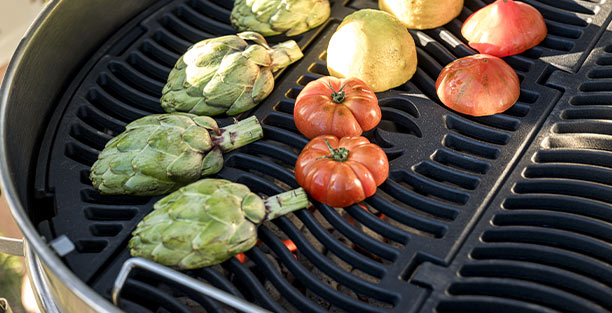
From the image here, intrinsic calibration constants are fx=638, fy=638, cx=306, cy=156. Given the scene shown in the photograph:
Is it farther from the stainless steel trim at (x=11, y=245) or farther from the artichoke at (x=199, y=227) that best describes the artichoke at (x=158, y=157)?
the stainless steel trim at (x=11, y=245)

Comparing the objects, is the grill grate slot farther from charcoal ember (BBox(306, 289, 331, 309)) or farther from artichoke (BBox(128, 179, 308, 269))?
artichoke (BBox(128, 179, 308, 269))

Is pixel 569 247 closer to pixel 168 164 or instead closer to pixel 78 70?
pixel 168 164

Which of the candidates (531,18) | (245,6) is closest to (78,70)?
(245,6)

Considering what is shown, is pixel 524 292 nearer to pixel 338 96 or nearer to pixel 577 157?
pixel 577 157

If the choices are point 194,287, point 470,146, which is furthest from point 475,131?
point 194,287

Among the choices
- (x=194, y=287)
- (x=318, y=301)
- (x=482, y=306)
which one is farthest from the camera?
(x=318, y=301)

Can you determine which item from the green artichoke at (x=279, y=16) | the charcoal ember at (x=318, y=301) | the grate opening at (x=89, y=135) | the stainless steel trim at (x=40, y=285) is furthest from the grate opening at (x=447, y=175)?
the stainless steel trim at (x=40, y=285)

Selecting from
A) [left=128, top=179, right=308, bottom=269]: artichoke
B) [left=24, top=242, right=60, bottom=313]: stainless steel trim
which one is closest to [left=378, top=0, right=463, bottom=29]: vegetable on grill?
[left=128, top=179, right=308, bottom=269]: artichoke
